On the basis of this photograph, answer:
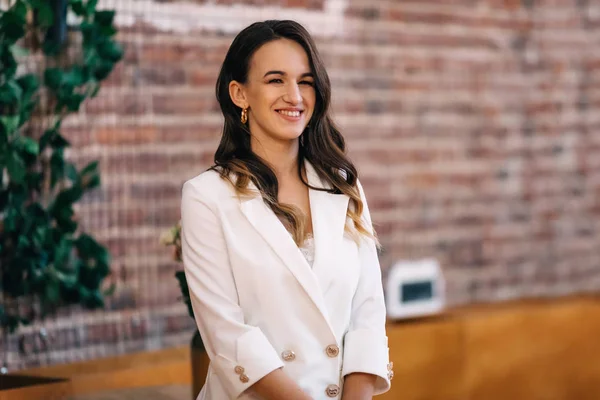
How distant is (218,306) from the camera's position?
199cm

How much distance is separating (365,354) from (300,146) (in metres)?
0.48

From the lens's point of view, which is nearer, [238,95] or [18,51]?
[238,95]

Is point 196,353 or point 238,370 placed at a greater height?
point 238,370

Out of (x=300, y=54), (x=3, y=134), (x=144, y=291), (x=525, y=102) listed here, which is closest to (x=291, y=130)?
(x=300, y=54)

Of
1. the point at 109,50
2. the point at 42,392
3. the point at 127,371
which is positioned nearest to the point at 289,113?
the point at 42,392

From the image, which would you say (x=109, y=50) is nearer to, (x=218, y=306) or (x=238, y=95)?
(x=238, y=95)

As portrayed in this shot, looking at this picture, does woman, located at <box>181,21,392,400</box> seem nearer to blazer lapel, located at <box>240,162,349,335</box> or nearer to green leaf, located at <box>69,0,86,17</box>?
blazer lapel, located at <box>240,162,349,335</box>

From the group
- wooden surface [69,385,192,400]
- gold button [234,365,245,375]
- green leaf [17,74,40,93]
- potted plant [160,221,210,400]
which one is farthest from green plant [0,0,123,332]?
gold button [234,365,245,375]

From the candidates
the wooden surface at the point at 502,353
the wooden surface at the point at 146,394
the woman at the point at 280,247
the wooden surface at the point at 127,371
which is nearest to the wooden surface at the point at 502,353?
the wooden surface at the point at 502,353

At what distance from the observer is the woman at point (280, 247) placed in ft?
6.56

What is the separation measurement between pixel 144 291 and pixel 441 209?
1.34 m

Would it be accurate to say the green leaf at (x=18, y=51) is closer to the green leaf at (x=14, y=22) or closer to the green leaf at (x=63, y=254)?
the green leaf at (x=14, y=22)

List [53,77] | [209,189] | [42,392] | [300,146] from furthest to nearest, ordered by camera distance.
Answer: [53,77]
[42,392]
[300,146]
[209,189]

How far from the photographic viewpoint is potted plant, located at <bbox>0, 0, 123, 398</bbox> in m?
2.93
